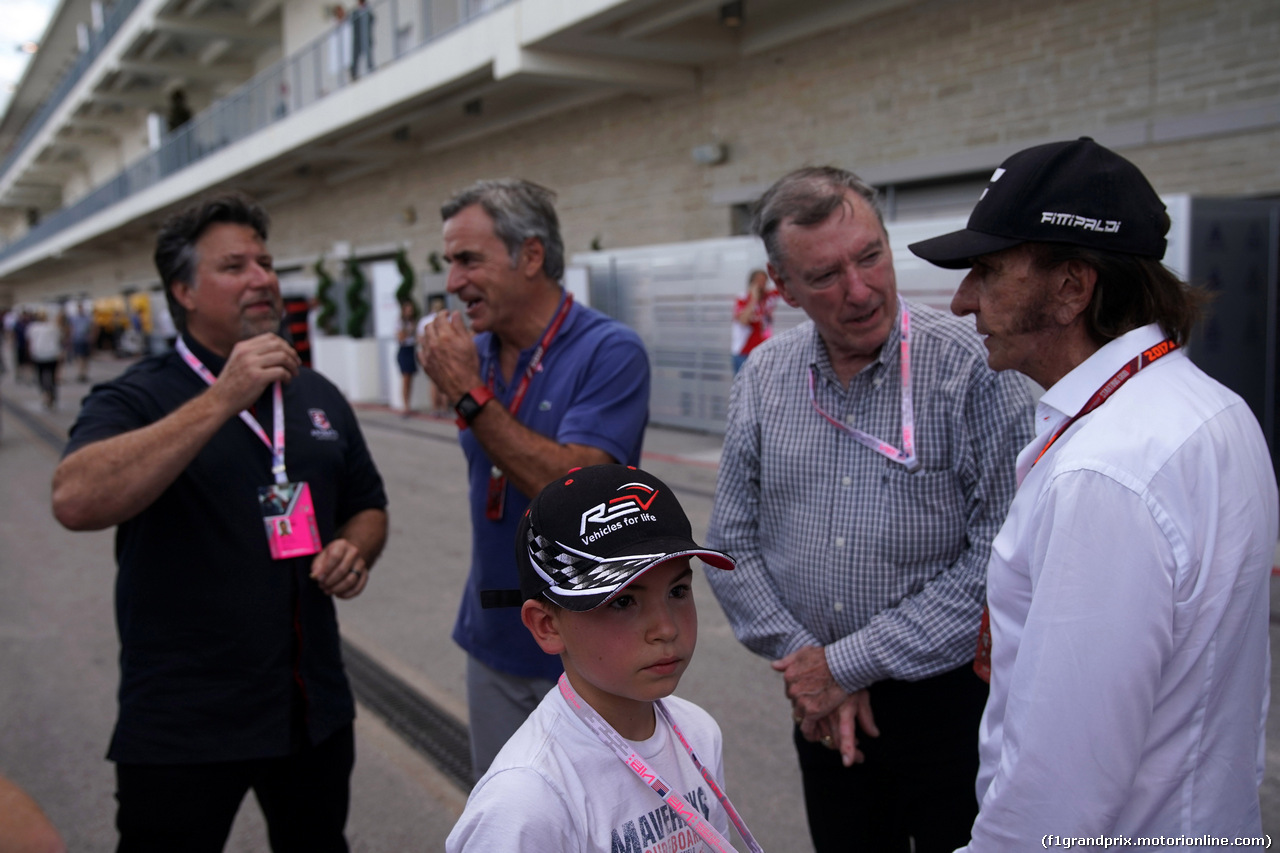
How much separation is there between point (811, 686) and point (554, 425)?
37.9 inches

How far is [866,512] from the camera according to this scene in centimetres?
207

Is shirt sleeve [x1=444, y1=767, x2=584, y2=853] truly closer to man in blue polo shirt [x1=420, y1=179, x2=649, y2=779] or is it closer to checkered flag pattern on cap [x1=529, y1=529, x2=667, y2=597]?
checkered flag pattern on cap [x1=529, y1=529, x2=667, y2=597]

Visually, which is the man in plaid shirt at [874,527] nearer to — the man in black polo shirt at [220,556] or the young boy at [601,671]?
the young boy at [601,671]

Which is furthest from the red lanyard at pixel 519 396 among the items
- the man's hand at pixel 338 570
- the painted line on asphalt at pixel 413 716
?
the painted line on asphalt at pixel 413 716

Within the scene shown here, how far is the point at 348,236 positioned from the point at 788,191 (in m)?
24.2

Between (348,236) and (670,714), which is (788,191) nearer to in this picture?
(670,714)

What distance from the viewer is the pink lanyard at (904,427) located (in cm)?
204

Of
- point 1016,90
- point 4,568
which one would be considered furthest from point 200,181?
point 1016,90

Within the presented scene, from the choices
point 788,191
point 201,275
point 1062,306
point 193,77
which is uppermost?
point 193,77

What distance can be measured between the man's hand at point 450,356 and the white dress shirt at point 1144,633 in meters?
1.46

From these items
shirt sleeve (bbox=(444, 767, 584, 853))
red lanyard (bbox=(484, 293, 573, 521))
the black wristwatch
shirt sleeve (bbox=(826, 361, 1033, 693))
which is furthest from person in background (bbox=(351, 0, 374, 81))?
shirt sleeve (bbox=(444, 767, 584, 853))

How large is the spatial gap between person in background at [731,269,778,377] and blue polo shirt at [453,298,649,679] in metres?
8.18

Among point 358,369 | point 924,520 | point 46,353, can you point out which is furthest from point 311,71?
point 924,520

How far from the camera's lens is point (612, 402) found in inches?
95.4
